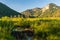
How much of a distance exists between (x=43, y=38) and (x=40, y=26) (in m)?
1.83

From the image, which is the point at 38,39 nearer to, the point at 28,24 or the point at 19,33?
the point at 19,33

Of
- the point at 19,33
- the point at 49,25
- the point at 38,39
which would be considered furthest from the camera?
the point at 49,25

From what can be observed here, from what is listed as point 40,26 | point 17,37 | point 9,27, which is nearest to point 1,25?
point 9,27

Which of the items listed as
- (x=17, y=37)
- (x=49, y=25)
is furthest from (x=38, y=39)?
(x=49, y=25)

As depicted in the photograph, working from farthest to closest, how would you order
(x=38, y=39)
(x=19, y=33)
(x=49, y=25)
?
(x=49, y=25) → (x=19, y=33) → (x=38, y=39)

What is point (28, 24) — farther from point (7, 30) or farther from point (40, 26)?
point (7, 30)

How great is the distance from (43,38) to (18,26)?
9.17ft

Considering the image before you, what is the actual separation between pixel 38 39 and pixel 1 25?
10.0 feet

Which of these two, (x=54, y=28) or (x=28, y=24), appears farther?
(x=28, y=24)

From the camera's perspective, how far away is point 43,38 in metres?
15.6

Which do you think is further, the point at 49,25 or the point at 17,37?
the point at 49,25

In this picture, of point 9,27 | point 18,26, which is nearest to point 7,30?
point 9,27

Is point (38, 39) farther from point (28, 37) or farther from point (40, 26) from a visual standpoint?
point (40, 26)

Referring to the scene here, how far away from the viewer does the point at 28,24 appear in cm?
1806
